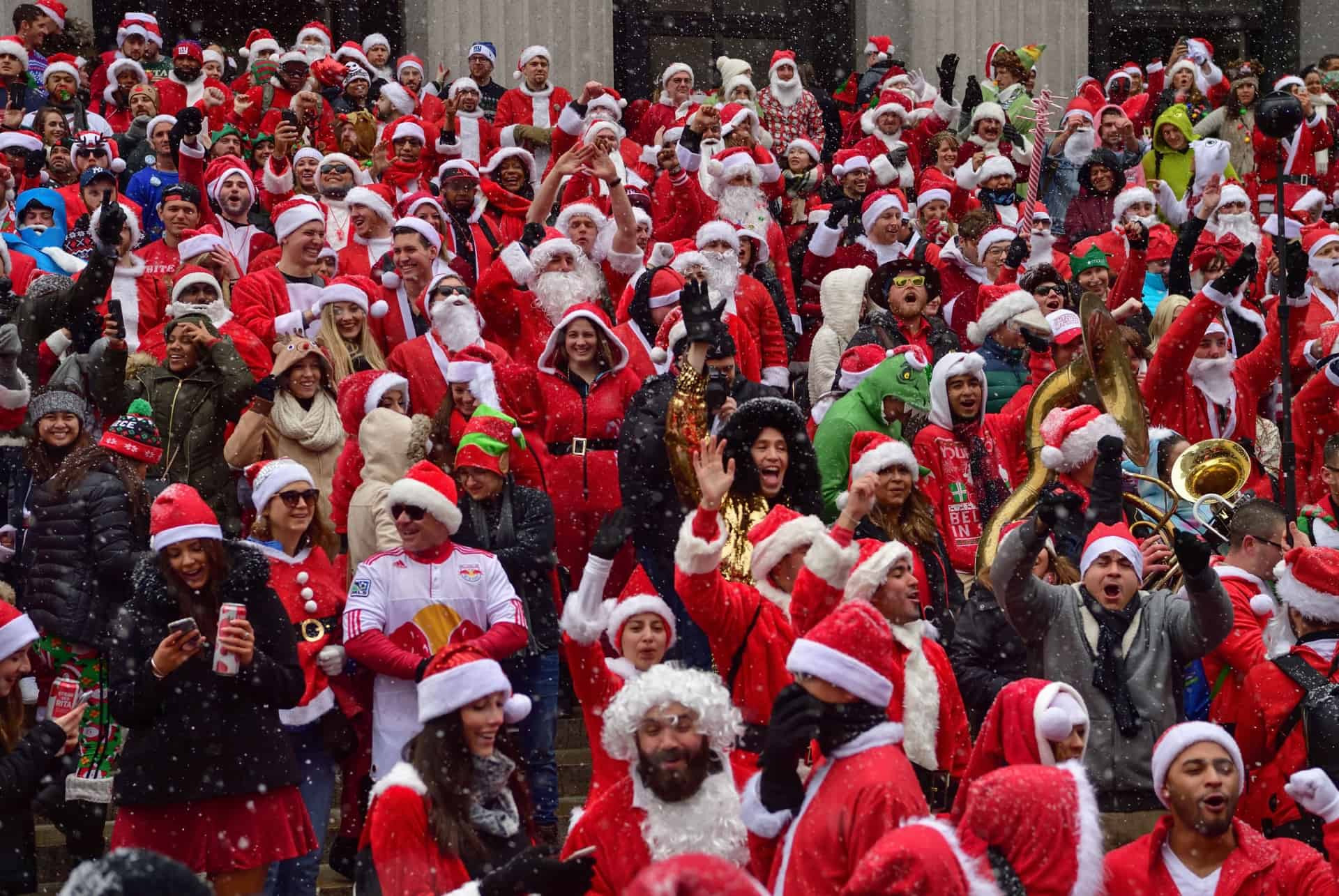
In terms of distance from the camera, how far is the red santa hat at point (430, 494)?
313 inches

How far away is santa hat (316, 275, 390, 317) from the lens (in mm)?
10500

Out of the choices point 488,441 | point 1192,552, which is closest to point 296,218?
point 488,441

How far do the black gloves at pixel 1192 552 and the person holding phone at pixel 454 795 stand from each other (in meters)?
2.27

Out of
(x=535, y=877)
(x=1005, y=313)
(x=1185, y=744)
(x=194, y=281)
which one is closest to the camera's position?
(x=535, y=877)

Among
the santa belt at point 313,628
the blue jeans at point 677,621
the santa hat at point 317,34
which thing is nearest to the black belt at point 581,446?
the blue jeans at point 677,621

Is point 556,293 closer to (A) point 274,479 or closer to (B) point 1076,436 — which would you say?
(B) point 1076,436

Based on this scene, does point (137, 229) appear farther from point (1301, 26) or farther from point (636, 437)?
point (1301, 26)

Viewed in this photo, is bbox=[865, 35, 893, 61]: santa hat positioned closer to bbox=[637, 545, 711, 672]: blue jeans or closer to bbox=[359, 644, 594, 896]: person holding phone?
bbox=[637, 545, 711, 672]: blue jeans

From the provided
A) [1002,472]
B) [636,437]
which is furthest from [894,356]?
[636,437]

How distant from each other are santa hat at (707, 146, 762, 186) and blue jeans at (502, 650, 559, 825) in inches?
224

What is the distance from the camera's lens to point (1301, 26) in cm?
2569

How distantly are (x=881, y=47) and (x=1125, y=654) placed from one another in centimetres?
1421

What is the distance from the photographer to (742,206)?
44.6ft

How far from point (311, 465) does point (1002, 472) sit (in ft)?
10.6
